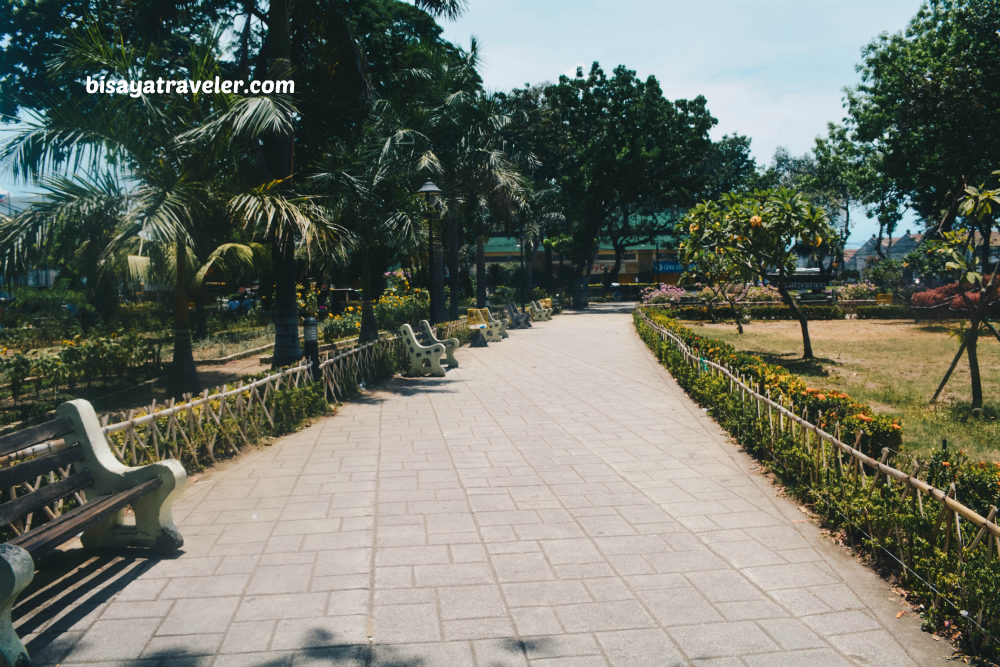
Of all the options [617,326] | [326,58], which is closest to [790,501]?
[326,58]

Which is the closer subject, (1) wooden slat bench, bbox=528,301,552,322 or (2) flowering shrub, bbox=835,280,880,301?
(1) wooden slat bench, bbox=528,301,552,322

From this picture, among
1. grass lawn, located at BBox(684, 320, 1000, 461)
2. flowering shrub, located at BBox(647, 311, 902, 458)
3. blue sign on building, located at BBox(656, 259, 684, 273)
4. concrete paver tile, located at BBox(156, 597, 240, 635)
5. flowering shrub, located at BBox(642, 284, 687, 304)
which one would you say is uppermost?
blue sign on building, located at BBox(656, 259, 684, 273)

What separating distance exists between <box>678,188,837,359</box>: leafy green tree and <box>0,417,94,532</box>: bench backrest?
12958 millimetres

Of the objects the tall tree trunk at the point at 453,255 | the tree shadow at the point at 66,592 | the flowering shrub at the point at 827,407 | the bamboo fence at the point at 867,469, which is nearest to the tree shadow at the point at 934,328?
the tall tree trunk at the point at 453,255

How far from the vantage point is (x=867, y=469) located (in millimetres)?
5445

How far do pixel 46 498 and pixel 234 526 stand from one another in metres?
1.63

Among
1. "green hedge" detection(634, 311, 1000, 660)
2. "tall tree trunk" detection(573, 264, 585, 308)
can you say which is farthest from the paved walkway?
"tall tree trunk" detection(573, 264, 585, 308)

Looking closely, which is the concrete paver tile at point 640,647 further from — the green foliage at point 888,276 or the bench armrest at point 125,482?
the green foliage at point 888,276

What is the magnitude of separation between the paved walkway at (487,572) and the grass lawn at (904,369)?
10.3ft

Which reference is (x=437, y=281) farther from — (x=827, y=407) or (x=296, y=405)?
(x=827, y=407)

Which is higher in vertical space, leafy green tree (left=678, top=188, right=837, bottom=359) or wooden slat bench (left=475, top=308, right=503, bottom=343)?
leafy green tree (left=678, top=188, right=837, bottom=359)

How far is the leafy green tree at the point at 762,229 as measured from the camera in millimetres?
14547

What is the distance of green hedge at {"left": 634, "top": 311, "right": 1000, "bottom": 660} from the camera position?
3.60 metres

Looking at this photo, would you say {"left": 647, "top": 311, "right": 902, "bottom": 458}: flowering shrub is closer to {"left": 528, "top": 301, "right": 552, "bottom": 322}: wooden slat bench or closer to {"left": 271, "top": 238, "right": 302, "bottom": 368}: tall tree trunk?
{"left": 271, "top": 238, "right": 302, "bottom": 368}: tall tree trunk
